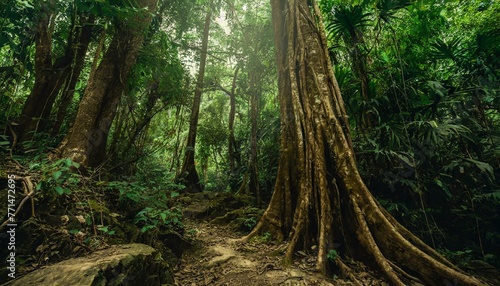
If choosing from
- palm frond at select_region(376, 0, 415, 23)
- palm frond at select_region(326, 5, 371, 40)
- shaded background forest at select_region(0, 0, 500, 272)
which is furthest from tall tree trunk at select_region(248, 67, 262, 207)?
palm frond at select_region(376, 0, 415, 23)

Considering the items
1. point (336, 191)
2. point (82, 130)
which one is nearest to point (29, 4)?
point (82, 130)

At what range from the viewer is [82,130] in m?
3.26

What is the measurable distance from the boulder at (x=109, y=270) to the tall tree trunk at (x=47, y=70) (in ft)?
10.2

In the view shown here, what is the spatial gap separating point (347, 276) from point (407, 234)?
84 cm

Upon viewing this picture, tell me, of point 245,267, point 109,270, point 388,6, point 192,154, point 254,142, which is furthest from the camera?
point 192,154

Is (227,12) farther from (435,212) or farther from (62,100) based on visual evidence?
(435,212)

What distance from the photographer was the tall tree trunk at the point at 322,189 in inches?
92.5

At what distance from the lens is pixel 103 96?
356 centimetres

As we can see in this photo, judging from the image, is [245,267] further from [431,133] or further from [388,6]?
[388,6]

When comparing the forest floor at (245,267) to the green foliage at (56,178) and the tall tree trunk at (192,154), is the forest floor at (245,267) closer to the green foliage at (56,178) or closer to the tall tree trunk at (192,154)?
the green foliage at (56,178)

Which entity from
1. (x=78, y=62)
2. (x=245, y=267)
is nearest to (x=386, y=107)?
(x=245, y=267)

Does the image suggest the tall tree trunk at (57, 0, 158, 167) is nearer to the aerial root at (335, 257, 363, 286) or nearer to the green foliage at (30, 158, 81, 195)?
the green foliage at (30, 158, 81, 195)

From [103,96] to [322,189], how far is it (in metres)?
Answer: 3.38

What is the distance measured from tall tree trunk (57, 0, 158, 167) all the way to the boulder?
1636 millimetres
